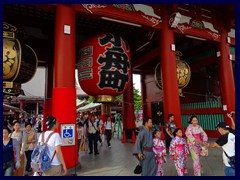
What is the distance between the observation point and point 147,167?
3729 millimetres

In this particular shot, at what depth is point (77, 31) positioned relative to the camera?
7859mm

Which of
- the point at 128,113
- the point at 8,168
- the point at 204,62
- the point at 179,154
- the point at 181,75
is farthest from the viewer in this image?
the point at 128,113

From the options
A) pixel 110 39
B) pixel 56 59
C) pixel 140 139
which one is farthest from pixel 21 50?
pixel 140 139

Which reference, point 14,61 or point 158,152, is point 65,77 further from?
point 158,152

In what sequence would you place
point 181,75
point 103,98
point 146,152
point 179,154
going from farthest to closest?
1. point 181,75
2. point 103,98
3. point 179,154
4. point 146,152

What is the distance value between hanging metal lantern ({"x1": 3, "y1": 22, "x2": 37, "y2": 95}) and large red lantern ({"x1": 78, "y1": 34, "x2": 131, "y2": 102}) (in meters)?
1.48

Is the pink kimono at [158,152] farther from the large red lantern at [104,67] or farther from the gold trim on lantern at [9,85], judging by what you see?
the gold trim on lantern at [9,85]

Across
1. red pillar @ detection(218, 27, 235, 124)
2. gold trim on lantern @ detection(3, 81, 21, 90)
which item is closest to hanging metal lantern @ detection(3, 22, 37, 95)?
gold trim on lantern @ detection(3, 81, 21, 90)

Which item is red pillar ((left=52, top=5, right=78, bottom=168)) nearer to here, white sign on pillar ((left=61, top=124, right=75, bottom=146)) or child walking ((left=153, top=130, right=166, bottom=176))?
white sign on pillar ((left=61, top=124, right=75, bottom=146))

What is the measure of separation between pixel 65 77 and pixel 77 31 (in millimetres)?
3646

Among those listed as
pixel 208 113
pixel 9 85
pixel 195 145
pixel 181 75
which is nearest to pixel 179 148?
pixel 195 145

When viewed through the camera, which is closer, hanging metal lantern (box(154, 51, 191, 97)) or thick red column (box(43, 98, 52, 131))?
hanging metal lantern (box(154, 51, 191, 97))

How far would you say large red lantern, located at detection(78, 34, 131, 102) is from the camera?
5.42 metres

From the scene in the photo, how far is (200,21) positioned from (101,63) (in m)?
4.94
